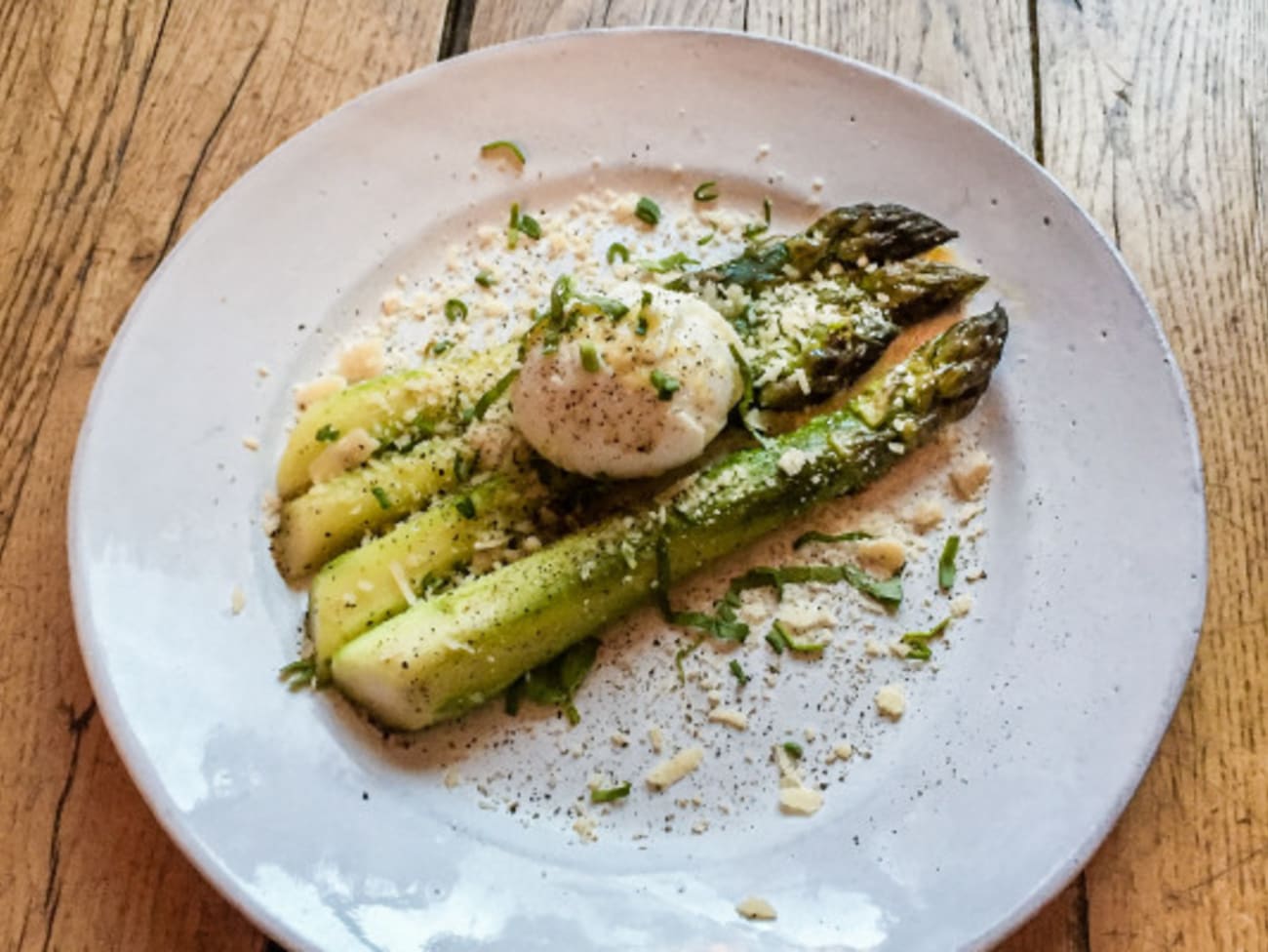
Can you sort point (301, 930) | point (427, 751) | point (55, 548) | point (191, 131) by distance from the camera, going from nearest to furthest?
1. point (301, 930)
2. point (427, 751)
3. point (55, 548)
4. point (191, 131)

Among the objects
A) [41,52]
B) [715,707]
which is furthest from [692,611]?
[41,52]

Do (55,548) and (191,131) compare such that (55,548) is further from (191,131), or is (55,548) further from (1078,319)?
(1078,319)

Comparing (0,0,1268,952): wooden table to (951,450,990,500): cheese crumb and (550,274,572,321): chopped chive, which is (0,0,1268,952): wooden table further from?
(550,274,572,321): chopped chive

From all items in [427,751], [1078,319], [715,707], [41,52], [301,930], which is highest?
[1078,319]

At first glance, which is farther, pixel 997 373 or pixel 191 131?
pixel 191 131

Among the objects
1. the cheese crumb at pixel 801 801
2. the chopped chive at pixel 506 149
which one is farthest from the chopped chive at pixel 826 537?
the chopped chive at pixel 506 149

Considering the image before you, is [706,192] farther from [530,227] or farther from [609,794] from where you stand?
[609,794]

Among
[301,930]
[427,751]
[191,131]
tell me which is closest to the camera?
[301,930]
